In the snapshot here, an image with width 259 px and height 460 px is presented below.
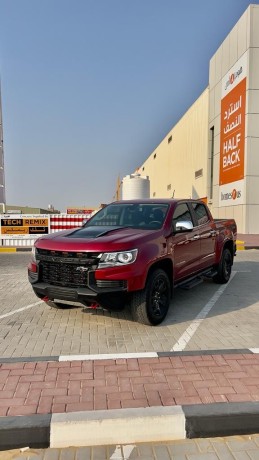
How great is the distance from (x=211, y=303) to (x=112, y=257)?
2586mm

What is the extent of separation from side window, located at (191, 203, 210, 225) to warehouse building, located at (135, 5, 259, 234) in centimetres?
1381

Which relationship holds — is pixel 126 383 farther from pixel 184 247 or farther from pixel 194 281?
pixel 194 281

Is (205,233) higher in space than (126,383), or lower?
higher

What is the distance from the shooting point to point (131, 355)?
4.07 metres

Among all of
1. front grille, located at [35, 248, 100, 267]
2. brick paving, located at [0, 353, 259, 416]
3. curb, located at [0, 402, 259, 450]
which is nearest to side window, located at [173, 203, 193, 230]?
front grille, located at [35, 248, 100, 267]

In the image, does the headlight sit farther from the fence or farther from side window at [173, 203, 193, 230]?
the fence

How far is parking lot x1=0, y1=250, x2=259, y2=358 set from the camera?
4.35 metres

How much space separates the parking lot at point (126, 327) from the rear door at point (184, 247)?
64 cm

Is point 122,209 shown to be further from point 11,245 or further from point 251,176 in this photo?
point 251,176

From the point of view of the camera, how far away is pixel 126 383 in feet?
11.2

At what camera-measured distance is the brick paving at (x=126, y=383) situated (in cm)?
307

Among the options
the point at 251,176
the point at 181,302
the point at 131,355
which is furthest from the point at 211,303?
the point at 251,176

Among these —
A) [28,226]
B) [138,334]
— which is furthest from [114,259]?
[28,226]

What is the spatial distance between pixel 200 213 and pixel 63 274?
3.17 meters
